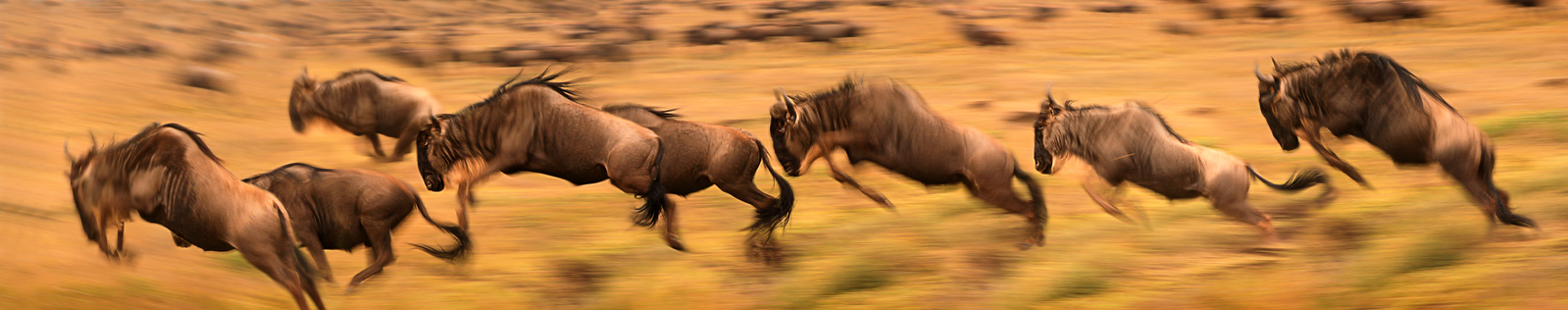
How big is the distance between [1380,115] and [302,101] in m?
10.8

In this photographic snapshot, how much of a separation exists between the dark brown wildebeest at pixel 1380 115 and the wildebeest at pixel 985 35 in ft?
37.0

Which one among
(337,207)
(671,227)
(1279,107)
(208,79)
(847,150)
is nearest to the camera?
(337,207)

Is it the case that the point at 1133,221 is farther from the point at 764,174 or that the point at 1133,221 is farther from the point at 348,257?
the point at 348,257

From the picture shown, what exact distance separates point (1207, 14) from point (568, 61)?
1059 cm

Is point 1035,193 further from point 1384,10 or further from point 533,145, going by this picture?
Result: point 1384,10

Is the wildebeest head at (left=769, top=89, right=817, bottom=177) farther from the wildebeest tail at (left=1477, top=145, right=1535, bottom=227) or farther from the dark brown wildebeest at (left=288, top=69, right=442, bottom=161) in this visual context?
the dark brown wildebeest at (left=288, top=69, right=442, bottom=161)

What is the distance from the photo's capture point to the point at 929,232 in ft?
28.1

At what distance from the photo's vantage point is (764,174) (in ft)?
34.6

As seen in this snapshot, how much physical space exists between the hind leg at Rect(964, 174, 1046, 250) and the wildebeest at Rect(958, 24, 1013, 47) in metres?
10.7

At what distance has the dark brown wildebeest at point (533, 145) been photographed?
7188 mm

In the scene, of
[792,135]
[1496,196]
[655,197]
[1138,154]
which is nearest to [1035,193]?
[1138,154]

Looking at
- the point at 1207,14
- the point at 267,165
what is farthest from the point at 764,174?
the point at 1207,14

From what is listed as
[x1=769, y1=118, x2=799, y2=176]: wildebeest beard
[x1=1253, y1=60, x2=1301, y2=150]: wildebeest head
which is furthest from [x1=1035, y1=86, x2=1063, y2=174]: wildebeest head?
[x1=769, y1=118, x2=799, y2=176]: wildebeest beard

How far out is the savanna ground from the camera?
23.9 ft
